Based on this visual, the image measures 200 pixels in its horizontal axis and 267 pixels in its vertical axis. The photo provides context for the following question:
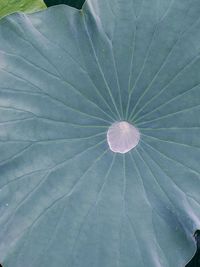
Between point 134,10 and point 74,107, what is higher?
point 134,10

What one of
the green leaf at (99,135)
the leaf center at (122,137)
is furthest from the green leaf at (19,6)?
the leaf center at (122,137)

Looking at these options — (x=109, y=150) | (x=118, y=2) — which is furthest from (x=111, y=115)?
(x=118, y=2)

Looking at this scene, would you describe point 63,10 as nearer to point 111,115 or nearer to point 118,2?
point 118,2

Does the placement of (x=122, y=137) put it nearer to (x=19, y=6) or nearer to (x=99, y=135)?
(x=99, y=135)

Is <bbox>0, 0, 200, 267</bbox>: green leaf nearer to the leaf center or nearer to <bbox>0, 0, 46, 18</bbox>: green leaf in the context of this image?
the leaf center

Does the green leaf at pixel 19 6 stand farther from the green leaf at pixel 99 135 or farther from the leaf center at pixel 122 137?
the leaf center at pixel 122 137

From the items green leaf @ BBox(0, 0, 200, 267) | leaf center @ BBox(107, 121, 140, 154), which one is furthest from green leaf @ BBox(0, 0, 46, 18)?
leaf center @ BBox(107, 121, 140, 154)
